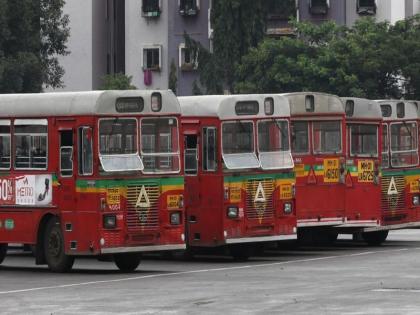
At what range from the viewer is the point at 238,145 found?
1120 inches

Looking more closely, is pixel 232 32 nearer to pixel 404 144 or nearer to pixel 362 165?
pixel 404 144

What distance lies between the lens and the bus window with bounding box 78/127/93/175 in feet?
83.3

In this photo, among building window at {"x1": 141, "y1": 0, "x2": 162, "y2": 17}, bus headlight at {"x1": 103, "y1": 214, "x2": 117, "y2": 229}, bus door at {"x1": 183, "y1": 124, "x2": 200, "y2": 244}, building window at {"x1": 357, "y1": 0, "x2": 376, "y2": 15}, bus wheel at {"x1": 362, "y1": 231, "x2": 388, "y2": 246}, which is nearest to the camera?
bus headlight at {"x1": 103, "y1": 214, "x2": 117, "y2": 229}

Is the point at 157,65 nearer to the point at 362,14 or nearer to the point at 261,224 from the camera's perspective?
the point at 362,14

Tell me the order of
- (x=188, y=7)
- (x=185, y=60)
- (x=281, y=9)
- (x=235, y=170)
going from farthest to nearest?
(x=188, y=7) < (x=185, y=60) < (x=281, y=9) < (x=235, y=170)

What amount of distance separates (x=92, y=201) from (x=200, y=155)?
3.51 meters

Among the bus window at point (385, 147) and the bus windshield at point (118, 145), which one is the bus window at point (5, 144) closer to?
the bus windshield at point (118, 145)

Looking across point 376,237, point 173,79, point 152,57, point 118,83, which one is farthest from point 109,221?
point 152,57

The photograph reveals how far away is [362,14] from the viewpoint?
83875mm

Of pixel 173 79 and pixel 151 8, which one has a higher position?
pixel 151 8

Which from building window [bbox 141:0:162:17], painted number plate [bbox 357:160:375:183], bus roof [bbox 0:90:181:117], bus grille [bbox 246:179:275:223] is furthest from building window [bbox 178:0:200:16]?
bus roof [bbox 0:90:181:117]

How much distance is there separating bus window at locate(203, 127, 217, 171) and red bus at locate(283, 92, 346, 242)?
8.71 feet

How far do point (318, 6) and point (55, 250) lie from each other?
Result: 59812 mm

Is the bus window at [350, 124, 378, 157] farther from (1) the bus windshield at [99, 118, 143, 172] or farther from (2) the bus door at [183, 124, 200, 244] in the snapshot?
(1) the bus windshield at [99, 118, 143, 172]
